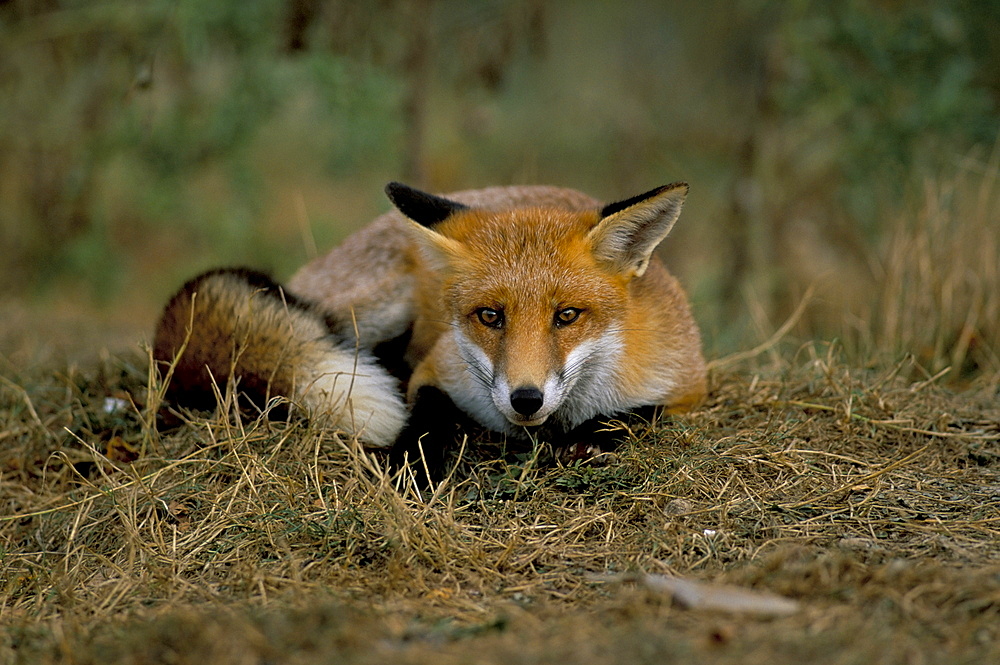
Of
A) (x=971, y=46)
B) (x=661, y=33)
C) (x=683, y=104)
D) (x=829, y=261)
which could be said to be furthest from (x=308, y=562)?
(x=661, y=33)

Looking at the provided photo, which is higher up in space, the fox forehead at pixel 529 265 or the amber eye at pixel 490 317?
the fox forehead at pixel 529 265

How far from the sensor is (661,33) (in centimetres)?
1355

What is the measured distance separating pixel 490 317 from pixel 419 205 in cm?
61

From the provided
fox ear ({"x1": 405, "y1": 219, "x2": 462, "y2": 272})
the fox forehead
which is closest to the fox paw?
the fox forehead

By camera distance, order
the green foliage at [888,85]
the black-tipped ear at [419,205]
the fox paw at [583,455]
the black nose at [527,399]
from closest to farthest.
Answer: the black nose at [527,399] < the fox paw at [583,455] < the black-tipped ear at [419,205] < the green foliage at [888,85]

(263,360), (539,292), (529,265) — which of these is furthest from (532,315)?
(263,360)

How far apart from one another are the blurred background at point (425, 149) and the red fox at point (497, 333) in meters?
1.33

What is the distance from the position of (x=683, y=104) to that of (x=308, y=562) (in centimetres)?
973

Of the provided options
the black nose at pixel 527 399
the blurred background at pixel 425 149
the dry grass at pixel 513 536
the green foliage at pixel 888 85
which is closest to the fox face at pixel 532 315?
the black nose at pixel 527 399

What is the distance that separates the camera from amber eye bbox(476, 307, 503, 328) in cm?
313

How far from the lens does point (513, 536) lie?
8.75 ft

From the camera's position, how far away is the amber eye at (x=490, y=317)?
3129mm

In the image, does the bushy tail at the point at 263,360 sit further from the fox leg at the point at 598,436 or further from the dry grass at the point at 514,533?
the fox leg at the point at 598,436

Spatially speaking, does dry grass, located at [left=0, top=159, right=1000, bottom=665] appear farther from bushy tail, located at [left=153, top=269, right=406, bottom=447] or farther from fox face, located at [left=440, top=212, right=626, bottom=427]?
fox face, located at [left=440, top=212, right=626, bottom=427]
